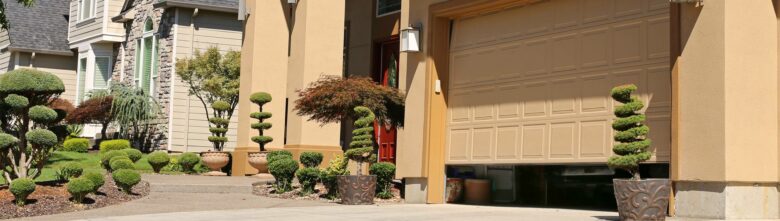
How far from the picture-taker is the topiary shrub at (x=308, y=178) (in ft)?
58.0

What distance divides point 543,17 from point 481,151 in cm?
250

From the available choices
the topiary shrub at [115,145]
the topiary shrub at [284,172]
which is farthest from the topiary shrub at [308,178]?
the topiary shrub at [115,145]

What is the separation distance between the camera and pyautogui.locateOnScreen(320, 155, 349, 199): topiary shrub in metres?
17.2

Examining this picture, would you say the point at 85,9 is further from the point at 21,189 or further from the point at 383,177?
the point at 21,189

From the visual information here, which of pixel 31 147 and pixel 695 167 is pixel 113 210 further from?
pixel 695 167

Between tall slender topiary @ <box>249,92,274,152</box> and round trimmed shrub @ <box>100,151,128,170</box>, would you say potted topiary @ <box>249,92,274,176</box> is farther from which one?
round trimmed shrub @ <box>100,151,128,170</box>

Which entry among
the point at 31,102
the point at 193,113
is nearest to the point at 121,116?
the point at 193,113

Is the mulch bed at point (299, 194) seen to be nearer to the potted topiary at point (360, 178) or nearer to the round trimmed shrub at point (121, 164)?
the potted topiary at point (360, 178)

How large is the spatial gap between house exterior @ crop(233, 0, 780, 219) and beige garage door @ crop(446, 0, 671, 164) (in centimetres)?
2

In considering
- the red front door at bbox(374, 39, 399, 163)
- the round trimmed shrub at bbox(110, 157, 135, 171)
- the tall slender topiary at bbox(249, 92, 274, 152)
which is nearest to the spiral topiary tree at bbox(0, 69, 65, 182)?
the round trimmed shrub at bbox(110, 157, 135, 171)

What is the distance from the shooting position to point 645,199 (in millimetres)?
11156

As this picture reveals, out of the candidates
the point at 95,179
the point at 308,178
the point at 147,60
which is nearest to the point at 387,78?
the point at 308,178

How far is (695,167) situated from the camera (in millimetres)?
11594

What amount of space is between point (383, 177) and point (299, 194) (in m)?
1.66
